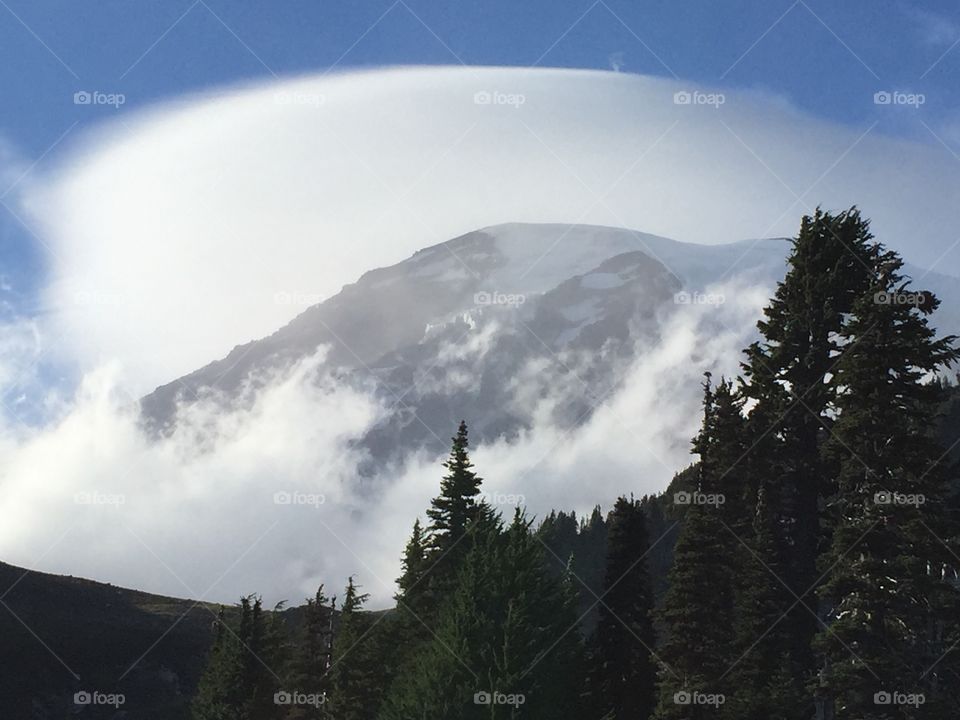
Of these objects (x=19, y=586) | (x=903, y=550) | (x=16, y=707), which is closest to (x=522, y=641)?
(x=903, y=550)

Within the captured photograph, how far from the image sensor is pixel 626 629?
4166cm

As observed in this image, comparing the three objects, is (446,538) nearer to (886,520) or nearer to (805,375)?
(805,375)

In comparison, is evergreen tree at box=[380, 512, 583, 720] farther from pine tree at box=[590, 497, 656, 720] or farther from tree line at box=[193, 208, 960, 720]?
pine tree at box=[590, 497, 656, 720]

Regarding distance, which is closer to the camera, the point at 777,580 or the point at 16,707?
the point at 777,580

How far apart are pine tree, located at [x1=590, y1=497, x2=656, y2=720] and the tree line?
0.30 feet

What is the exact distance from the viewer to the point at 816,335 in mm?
31297

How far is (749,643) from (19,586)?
130 meters

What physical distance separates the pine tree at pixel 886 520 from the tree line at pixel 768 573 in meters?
0.05

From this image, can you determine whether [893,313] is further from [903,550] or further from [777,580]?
[777,580]

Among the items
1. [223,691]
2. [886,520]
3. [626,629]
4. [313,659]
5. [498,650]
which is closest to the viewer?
[886,520]

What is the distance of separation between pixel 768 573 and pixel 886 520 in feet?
37.2

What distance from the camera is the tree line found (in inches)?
923

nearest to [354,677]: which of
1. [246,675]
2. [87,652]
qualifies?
[246,675]

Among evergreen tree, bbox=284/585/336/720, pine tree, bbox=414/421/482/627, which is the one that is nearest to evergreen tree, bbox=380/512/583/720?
pine tree, bbox=414/421/482/627
